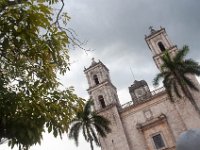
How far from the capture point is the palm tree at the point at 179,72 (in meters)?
29.2

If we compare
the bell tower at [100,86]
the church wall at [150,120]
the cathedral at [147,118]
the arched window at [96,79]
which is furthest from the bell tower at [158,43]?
the arched window at [96,79]

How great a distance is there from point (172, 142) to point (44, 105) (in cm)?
3055

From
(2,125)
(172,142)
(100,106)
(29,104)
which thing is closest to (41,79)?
(29,104)

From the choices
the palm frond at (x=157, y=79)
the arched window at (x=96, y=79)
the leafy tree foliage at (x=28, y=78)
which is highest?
the arched window at (x=96, y=79)

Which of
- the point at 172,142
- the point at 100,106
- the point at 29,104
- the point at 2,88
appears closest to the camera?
the point at 2,88

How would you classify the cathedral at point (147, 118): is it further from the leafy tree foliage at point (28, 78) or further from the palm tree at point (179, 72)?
the leafy tree foliage at point (28, 78)

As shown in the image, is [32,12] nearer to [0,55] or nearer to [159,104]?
[0,55]

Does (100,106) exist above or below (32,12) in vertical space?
above

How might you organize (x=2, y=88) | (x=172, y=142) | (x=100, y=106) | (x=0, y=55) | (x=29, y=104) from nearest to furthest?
(x=2, y=88)
(x=29, y=104)
(x=0, y=55)
(x=172, y=142)
(x=100, y=106)

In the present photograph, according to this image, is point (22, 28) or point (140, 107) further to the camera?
point (140, 107)

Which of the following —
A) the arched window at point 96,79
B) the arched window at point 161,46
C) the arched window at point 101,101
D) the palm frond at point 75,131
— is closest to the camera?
the palm frond at point 75,131

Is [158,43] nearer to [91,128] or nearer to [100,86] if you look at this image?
[100,86]

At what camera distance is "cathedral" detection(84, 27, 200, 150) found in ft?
109

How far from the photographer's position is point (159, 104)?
35469 millimetres
